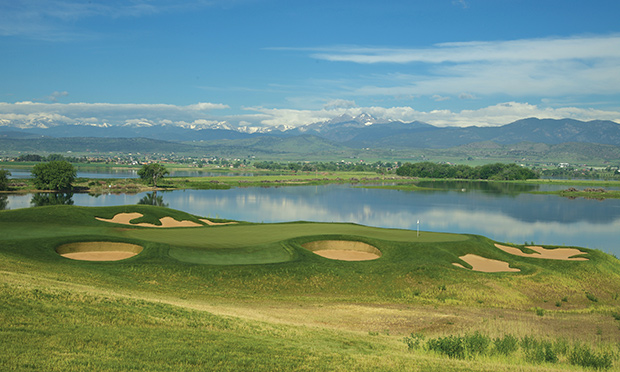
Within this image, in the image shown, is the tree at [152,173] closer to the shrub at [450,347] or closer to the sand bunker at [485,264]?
the sand bunker at [485,264]

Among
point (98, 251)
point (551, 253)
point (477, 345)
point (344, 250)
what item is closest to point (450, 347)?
point (477, 345)

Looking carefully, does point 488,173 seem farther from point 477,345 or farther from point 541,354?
point 477,345

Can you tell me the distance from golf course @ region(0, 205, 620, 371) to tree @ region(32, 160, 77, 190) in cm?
6951

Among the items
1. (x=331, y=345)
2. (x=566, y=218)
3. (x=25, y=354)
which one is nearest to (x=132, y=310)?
(x=25, y=354)

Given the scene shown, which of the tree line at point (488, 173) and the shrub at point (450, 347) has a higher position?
the tree line at point (488, 173)

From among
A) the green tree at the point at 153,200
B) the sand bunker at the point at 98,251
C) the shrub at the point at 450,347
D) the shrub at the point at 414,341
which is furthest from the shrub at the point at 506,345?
the green tree at the point at 153,200

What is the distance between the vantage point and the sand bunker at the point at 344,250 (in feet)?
114

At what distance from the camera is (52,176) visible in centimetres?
10812

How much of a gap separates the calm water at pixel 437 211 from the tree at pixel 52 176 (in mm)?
8361

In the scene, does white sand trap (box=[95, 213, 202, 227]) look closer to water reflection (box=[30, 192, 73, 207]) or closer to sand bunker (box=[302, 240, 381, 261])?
sand bunker (box=[302, 240, 381, 261])

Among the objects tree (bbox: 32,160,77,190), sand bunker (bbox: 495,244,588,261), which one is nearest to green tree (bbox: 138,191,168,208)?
tree (bbox: 32,160,77,190)

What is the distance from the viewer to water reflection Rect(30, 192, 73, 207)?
84.3 meters

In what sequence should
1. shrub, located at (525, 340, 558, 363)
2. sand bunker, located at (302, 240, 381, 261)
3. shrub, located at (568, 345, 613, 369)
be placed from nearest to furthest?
1. shrub, located at (568, 345, 613, 369)
2. shrub, located at (525, 340, 558, 363)
3. sand bunker, located at (302, 240, 381, 261)

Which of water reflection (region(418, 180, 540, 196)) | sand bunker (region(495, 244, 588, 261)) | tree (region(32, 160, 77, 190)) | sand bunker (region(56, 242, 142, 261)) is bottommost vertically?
sand bunker (region(495, 244, 588, 261))
